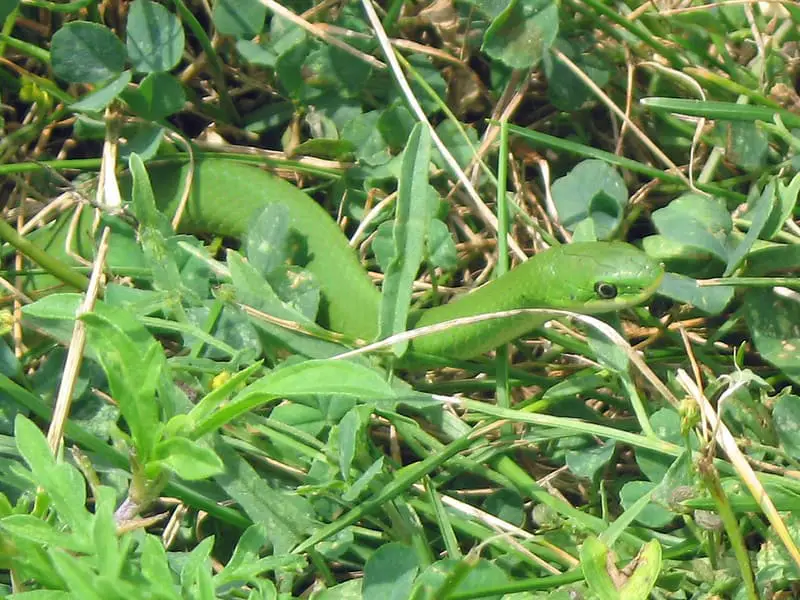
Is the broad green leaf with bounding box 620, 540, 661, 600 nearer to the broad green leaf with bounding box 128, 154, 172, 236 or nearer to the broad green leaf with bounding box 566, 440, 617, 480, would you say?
the broad green leaf with bounding box 566, 440, 617, 480

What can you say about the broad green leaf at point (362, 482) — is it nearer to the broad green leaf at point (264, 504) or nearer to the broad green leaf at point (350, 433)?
the broad green leaf at point (350, 433)

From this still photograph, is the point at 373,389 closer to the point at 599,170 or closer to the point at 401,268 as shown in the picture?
the point at 401,268

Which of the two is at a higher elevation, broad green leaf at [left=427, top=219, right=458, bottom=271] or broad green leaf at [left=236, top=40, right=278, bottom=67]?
broad green leaf at [left=236, top=40, right=278, bottom=67]

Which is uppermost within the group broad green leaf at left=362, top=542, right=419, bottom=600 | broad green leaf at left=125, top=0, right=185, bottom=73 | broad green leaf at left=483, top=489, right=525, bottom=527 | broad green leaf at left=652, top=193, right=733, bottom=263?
broad green leaf at left=125, top=0, right=185, bottom=73

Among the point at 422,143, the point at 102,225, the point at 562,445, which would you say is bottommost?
the point at 562,445

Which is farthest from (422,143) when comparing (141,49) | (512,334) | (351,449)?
(141,49)

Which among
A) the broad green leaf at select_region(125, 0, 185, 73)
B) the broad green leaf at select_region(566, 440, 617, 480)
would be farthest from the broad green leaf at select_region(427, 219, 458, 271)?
the broad green leaf at select_region(125, 0, 185, 73)
